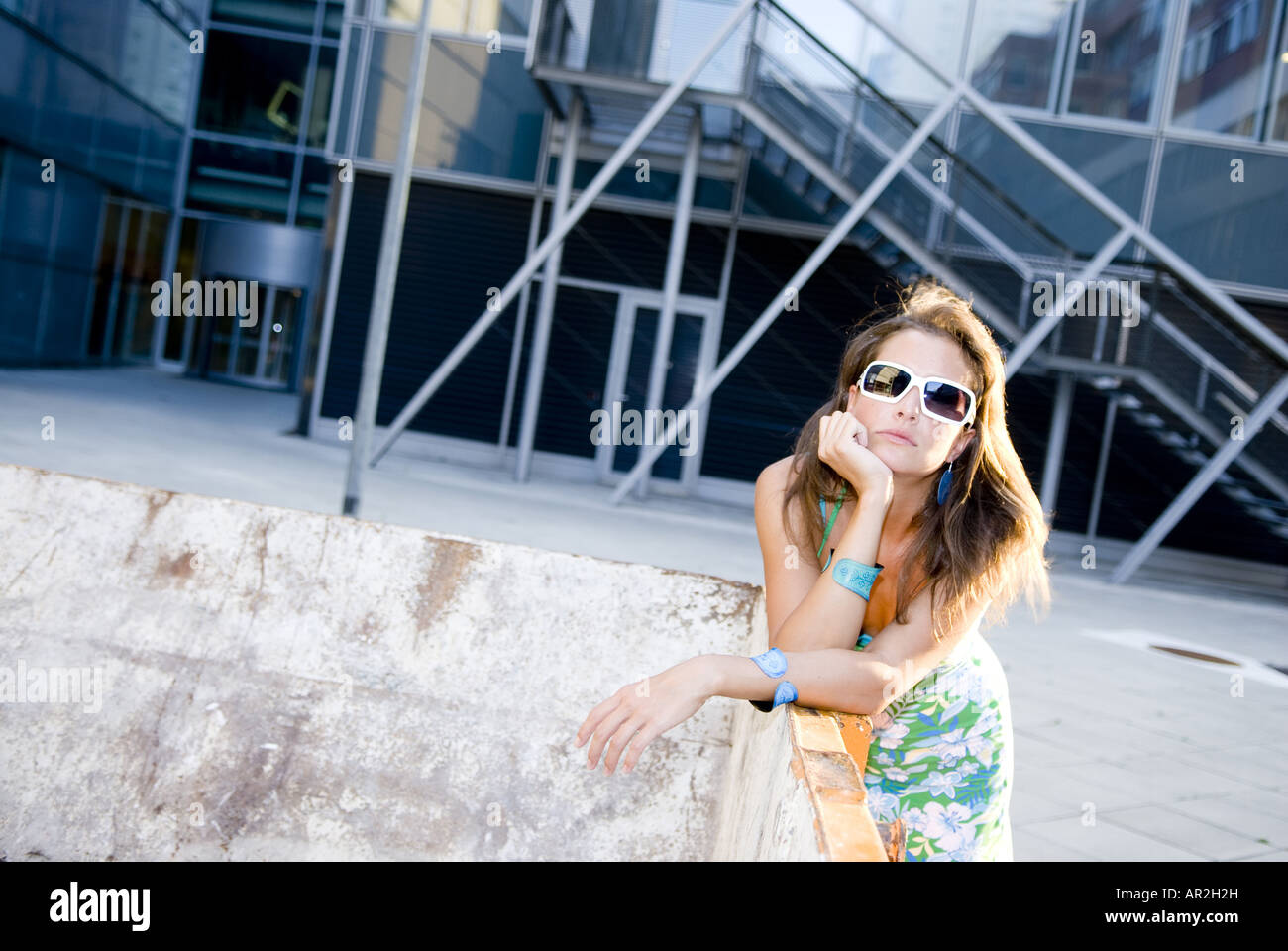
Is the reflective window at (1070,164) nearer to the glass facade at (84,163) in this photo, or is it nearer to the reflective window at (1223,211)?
the reflective window at (1223,211)

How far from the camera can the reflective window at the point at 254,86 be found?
2497 cm

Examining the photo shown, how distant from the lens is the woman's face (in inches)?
92.3

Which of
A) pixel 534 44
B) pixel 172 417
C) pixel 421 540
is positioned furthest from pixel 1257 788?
pixel 172 417

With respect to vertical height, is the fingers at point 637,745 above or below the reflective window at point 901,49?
below

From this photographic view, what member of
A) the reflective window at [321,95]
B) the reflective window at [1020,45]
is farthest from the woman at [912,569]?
the reflective window at [321,95]

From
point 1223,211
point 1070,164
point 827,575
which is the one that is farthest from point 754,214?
point 827,575

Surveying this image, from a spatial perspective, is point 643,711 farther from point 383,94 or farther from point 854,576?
Result: point 383,94

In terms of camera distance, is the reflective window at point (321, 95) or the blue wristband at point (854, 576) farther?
the reflective window at point (321, 95)

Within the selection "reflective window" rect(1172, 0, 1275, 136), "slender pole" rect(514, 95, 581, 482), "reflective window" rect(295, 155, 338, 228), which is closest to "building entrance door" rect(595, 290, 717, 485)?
"slender pole" rect(514, 95, 581, 482)

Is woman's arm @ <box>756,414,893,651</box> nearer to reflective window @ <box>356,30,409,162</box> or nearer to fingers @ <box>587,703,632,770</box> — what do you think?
fingers @ <box>587,703,632,770</box>

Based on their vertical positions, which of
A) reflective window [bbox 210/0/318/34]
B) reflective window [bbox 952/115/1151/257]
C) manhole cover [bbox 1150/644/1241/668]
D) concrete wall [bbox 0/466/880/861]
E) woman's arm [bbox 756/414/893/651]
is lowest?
manhole cover [bbox 1150/644/1241/668]

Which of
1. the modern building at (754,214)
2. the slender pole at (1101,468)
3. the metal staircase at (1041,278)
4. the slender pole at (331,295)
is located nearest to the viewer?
the metal staircase at (1041,278)

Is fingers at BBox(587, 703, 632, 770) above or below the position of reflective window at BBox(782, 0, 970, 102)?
below

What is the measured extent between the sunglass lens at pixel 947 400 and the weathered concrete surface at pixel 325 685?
0.94 metres
